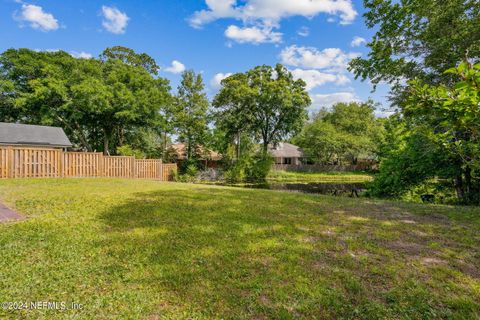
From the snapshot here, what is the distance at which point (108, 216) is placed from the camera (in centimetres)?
458

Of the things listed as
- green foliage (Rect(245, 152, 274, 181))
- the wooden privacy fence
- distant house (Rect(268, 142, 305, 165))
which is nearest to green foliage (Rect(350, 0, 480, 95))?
the wooden privacy fence

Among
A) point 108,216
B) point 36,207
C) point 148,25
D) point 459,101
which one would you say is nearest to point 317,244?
point 459,101

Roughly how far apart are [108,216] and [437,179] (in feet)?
38.4

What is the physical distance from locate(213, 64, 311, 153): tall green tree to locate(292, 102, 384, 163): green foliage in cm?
481

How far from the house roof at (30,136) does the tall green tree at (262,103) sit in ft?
54.2

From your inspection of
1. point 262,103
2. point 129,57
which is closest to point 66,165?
point 129,57

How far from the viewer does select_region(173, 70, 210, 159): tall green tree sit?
85.1 feet

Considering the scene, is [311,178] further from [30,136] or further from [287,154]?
[30,136]

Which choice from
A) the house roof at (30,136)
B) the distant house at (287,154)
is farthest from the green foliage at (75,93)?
the distant house at (287,154)

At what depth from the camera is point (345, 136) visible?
1385 inches

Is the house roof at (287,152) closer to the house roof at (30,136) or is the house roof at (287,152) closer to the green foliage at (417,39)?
the house roof at (30,136)

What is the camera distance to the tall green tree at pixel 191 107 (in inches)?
1022

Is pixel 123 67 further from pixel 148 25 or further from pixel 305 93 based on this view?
pixel 305 93

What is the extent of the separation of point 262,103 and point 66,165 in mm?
21469
